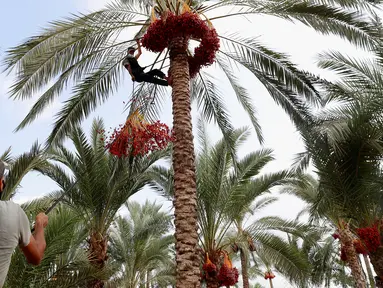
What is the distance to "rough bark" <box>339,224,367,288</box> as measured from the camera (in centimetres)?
1412

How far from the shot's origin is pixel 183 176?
6301 mm

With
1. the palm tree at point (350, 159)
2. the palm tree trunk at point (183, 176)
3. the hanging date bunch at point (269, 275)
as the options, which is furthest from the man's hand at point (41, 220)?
the hanging date bunch at point (269, 275)

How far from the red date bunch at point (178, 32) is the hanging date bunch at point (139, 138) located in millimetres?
1697

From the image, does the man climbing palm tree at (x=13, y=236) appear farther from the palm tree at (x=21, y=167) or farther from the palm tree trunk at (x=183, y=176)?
the palm tree at (x=21, y=167)

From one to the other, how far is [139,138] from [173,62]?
1.90 meters

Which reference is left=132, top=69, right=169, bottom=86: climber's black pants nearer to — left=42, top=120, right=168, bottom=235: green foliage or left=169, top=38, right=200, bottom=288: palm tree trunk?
left=169, top=38, right=200, bottom=288: palm tree trunk

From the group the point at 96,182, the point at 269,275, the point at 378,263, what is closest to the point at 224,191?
the point at 96,182

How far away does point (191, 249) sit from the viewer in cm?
579

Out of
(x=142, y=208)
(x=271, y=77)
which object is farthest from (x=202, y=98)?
(x=142, y=208)

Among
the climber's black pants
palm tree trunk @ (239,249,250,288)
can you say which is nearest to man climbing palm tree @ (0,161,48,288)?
the climber's black pants

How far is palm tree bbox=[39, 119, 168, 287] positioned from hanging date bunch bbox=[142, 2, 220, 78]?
149 inches

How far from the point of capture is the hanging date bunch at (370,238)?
9.52 m

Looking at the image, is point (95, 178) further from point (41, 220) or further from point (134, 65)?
point (41, 220)

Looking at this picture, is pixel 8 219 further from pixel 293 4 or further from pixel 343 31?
pixel 343 31
